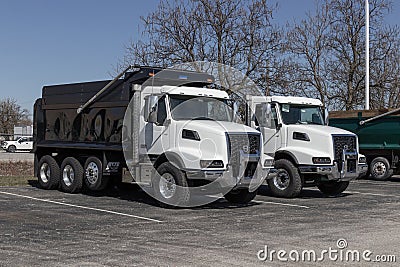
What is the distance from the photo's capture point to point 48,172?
18.3 meters

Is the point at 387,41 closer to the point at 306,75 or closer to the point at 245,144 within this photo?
the point at 306,75

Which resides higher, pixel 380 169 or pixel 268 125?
pixel 268 125

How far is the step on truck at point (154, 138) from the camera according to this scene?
13.7 meters

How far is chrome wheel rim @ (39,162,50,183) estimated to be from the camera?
18331 millimetres

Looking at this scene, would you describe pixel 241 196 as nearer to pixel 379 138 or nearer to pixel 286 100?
pixel 286 100

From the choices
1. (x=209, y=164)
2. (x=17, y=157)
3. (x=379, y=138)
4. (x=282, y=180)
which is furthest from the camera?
(x=17, y=157)

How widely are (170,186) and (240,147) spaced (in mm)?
1789

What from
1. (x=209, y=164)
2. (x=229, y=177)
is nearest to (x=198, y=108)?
(x=209, y=164)

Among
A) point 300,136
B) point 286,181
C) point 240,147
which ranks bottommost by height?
point 286,181

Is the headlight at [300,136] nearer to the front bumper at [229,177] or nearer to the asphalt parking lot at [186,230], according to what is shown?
the asphalt parking lot at [186,230]

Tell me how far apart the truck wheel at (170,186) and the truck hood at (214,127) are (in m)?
0.99

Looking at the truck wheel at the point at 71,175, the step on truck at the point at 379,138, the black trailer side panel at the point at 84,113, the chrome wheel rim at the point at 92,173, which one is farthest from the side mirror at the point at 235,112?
the step on truck at the point at 379,138

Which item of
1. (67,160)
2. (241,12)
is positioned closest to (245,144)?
(67,160)

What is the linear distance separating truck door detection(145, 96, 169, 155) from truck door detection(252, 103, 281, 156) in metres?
3.76
